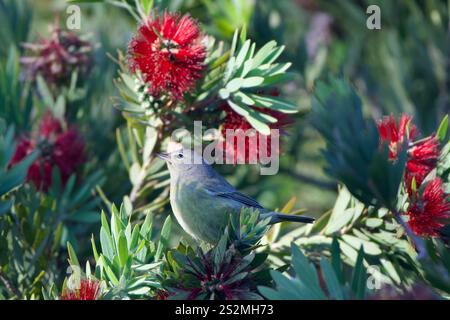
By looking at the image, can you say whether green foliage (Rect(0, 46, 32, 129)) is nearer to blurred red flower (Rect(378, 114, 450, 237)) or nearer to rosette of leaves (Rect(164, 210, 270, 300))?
rosette of leaves (Rect(164, 210, 270, 300))

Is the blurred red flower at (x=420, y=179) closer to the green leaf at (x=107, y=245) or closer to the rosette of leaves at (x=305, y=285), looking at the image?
the rosette of leaves at (x=305, y=285)

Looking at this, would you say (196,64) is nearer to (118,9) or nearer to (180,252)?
(180,252)

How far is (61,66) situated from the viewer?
2.62 m

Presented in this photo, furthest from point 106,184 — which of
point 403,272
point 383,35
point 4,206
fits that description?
point 383,35

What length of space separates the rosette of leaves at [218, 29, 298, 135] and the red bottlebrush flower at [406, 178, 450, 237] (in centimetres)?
43

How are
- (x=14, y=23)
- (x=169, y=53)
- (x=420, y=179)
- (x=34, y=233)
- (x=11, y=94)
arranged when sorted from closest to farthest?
(x=420, y=179)
(x=169, y=53)
(x=34, y=233)
(x=11, y=94)
(x=14, y=23)

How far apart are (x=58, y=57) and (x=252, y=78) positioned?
101 cm

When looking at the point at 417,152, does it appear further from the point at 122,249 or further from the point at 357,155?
the point at 122,249

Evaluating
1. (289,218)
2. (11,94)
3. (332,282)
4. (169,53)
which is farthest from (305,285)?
(11,94)

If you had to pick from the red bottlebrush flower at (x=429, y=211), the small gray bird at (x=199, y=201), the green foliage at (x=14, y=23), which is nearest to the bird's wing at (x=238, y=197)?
the small gray bird at (x=199, y=201)

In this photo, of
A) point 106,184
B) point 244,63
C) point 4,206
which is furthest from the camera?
point 106,184

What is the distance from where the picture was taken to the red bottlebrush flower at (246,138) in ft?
6.84

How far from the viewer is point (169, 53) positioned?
1.96 meters

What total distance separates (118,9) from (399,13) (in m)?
1.47
